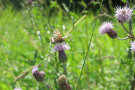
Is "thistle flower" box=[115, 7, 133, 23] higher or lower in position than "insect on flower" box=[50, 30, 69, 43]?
higher

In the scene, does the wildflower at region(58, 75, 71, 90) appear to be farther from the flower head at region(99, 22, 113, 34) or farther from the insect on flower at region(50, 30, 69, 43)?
the flower head at region(99, 22, 113, 34)

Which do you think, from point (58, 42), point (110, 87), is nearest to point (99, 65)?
point (110, 87)

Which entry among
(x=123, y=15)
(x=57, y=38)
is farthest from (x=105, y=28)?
(x=57, y=38)

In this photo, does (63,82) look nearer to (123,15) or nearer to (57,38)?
(57,38)

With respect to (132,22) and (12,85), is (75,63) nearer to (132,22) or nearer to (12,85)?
(12,85)

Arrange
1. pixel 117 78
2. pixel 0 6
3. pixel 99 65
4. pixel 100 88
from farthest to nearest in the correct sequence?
1. pixel 0 6
2. pixel 99 65
3. pixel 117 78
4. pixel 100 88

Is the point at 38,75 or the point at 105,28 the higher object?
the point at 105,28

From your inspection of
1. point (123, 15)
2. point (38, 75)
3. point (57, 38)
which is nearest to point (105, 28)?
point (123, 15)

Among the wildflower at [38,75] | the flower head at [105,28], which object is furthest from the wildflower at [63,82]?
the flower head at [105,28]

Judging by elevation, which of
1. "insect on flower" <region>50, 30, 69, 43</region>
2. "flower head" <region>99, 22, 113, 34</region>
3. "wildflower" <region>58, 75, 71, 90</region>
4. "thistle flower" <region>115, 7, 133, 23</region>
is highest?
"thistle flower" <region>115, 7, 133, 23</region>

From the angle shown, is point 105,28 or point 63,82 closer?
point 63,82

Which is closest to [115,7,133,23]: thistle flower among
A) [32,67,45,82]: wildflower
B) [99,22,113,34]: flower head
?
[99,22,113,34]: flower head
